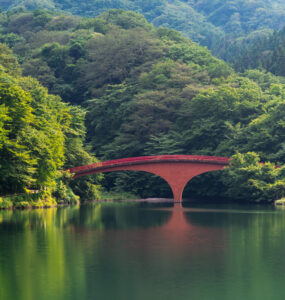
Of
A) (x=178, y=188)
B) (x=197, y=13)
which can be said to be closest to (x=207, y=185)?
(x=178, y=188)

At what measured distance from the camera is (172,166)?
5544 centimetres

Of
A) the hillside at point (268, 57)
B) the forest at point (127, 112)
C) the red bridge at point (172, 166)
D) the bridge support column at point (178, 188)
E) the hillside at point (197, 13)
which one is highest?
the hillside at point (197, 13)

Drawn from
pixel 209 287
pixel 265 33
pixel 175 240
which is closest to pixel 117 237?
pixel 175 240

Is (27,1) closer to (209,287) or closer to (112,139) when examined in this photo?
(112,139)

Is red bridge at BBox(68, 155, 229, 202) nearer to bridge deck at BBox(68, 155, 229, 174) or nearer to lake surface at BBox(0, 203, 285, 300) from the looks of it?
bridge deck at BBox(68, 155, 229, 174)

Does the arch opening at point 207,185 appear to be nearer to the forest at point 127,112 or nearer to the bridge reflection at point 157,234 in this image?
the forest at point 127,112

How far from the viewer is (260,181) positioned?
165 ft

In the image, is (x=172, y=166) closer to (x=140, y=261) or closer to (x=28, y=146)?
(x=28, y=146)

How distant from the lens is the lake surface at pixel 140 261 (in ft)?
47.2

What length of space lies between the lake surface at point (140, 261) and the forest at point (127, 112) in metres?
11.2

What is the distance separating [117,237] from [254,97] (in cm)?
4213

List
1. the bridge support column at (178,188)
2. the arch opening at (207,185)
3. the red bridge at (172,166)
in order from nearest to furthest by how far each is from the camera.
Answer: the red bridge at (172,166) < the bridge support column at (178,188) < the arch opening at (207,185)

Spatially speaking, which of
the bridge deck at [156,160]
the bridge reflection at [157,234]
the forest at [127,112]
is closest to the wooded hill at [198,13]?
the forest at [127,112]

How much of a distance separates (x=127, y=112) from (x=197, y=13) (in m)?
101
